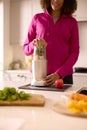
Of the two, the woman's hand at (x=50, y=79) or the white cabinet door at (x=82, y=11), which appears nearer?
the woman's hand at (x=50, y=79)

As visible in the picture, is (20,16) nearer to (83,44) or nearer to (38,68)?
(83,44)

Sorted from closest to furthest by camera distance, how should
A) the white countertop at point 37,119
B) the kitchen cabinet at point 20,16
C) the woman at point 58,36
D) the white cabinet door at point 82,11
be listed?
1. the white countertop at point 37,119
2. the woman at point 58,36
3. the white cabinet door at point 82,11
4. the kitchen cabinet at point 20,16

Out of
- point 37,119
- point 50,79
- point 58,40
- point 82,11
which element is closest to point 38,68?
point 50,79

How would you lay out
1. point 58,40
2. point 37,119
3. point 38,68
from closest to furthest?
point 37,119
point 38,68
point 58,40

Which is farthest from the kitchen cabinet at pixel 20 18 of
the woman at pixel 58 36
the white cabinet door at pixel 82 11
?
the woman at pixel 58 36

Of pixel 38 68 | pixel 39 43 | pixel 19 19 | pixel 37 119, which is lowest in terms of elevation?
pixel 37 119

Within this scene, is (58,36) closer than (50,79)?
No

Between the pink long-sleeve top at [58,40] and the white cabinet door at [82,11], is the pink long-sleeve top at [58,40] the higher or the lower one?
the lower one

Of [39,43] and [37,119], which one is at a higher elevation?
[39,43]

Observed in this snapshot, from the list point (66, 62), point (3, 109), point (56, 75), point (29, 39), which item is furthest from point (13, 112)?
point (29, 39)

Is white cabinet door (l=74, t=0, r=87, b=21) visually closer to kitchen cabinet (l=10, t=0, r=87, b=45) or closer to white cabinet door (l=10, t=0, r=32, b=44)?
kitchen cabinet (l=10, t=0, r=87, b=45)

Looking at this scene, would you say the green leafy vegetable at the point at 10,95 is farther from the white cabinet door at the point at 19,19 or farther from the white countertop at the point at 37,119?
the white cabinet door at the point at 19,19

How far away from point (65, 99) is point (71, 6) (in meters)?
1.02

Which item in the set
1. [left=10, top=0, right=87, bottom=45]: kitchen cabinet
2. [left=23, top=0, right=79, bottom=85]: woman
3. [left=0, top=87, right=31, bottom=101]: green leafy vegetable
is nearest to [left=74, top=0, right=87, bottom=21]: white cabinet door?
[left=10, top=0, right=87, bottom=45]: kitchen cabinet
